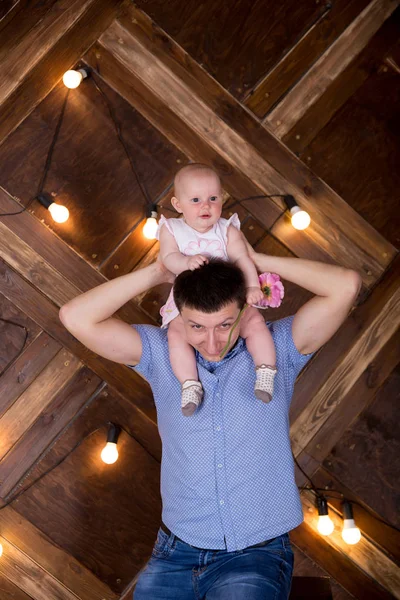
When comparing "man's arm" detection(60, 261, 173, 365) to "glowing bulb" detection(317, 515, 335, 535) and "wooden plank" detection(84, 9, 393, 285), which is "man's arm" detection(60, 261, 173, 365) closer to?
"wooden plank" detection(84, 9, 393, 285)

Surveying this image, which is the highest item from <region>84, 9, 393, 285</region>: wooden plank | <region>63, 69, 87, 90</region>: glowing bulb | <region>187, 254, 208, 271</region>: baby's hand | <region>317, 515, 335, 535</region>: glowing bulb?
<region>84, 9, 393, 285</region>: wooden plank

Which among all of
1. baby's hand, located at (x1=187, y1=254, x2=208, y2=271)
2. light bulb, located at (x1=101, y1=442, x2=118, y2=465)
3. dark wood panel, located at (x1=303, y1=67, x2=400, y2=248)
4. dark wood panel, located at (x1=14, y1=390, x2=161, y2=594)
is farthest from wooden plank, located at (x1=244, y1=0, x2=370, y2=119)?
light bulb, located at (x1=101, y1=442, x2=118, y2=465)

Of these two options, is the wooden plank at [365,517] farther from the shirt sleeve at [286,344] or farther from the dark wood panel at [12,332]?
the dark wood panel at [12,332]

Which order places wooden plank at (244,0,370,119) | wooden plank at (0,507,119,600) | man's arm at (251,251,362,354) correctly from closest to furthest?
man's arm at (251,251,362,354) < wooden plank at (0,507,119,600) < wooden plank at (244,0,370,119)

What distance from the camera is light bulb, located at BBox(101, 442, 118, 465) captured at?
258 centimetres

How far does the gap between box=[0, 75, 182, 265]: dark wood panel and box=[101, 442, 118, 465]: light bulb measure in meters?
0.94

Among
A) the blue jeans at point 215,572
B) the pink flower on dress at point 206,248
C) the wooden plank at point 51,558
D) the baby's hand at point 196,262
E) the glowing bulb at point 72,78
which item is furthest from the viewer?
the wooden plank at point 51,558

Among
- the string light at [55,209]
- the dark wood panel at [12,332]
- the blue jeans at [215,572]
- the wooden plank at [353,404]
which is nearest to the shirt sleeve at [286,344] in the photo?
the blue jeans at [215,572]

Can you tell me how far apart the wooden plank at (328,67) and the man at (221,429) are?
1.14 meters

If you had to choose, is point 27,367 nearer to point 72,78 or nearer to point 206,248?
point 206,248

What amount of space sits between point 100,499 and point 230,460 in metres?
1.15

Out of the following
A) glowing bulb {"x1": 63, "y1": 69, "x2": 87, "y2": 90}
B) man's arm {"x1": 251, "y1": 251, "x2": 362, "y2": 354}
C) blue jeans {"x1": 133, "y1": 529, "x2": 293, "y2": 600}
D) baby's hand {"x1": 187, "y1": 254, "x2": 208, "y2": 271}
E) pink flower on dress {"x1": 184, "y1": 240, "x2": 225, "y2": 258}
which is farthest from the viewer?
glowing bulb {"x1": 63, "y1": 69, "x2": 87, "y2": 90}

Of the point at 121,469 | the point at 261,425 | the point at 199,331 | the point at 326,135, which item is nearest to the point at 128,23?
the point at 326,135

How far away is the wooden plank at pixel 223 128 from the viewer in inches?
107
